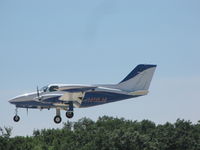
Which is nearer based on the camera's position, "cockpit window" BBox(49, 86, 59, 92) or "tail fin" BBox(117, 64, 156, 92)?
"cockpit window" BBox(49, 86, 59, 92)

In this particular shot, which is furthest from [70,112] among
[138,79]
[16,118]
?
[138,79]

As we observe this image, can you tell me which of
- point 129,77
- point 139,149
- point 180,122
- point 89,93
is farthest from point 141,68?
point 180,122

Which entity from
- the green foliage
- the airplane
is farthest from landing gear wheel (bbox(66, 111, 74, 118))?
the green foliage

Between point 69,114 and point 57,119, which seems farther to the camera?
point 57,119

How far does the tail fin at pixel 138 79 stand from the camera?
99.5 meters

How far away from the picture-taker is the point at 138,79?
10050cm

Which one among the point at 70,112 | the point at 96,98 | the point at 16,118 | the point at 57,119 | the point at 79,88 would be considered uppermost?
the point at 79,88

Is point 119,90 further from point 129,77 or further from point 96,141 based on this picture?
point 96,141

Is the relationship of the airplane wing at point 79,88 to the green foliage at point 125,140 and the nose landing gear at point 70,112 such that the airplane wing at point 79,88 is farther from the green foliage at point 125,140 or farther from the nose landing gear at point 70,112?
the green foliage at point 125,140

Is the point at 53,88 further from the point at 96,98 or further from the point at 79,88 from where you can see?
the point at 96,98

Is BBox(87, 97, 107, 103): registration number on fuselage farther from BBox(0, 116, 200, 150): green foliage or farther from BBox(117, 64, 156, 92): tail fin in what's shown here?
BBox(0, 116, 200, 150): green foliage

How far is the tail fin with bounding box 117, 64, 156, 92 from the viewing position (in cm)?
9950

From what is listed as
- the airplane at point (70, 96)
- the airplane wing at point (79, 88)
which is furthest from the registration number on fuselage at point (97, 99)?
the airplane wing at point (79, 88)

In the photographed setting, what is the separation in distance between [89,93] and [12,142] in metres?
89.8
